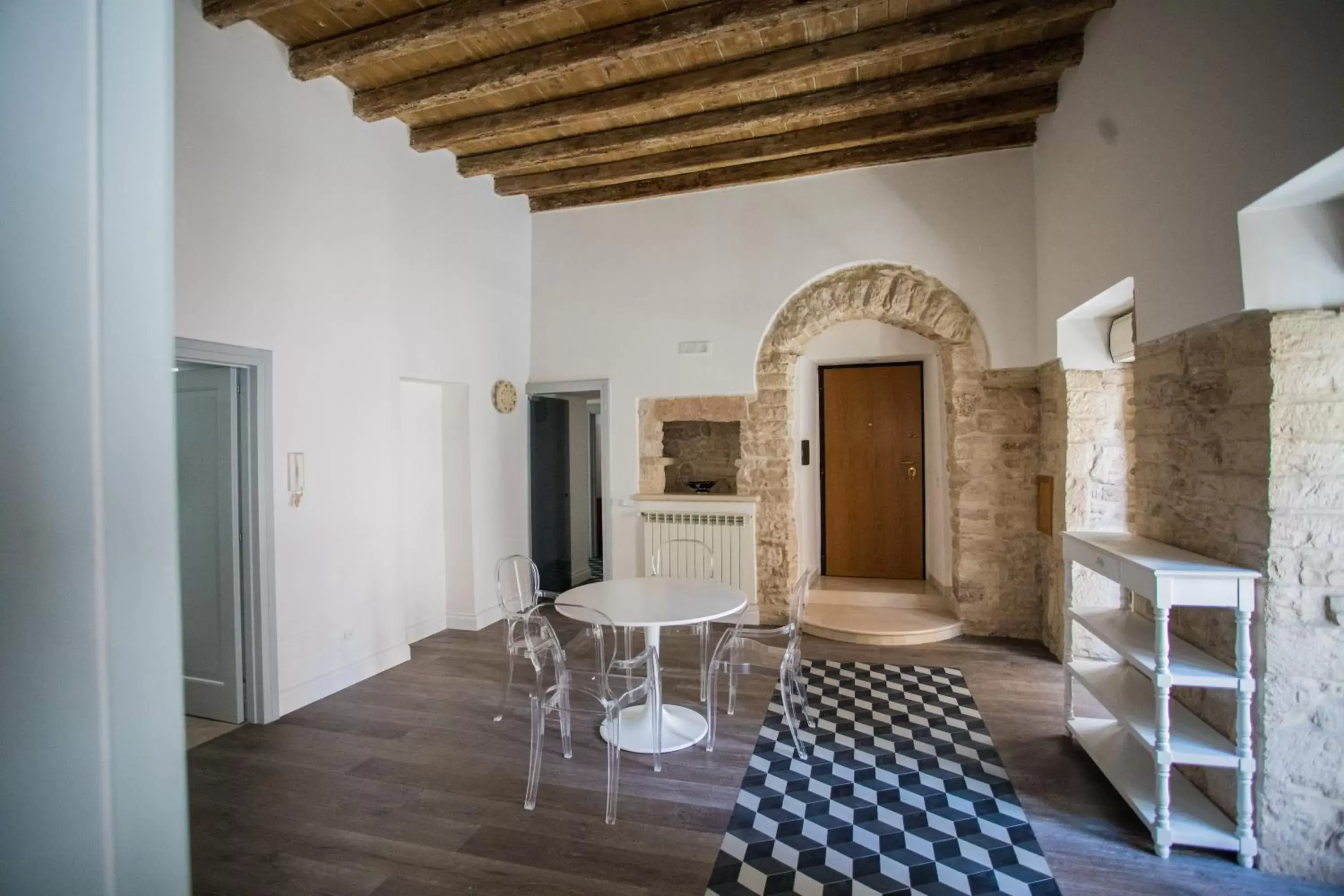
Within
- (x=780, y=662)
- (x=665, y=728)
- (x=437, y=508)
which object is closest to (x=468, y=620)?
(x=437, y=508)

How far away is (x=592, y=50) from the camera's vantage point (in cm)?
357

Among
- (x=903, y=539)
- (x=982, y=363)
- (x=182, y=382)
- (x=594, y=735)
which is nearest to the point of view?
(x=594, y=735)

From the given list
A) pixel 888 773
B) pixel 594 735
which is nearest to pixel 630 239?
pixel 594 735

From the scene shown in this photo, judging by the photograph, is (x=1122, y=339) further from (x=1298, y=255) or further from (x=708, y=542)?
(x=708, y=542)

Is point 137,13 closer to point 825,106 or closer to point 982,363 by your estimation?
point 825,106

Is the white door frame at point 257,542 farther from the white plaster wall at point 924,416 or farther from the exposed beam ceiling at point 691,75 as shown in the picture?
the white plaster wall at point 924,416

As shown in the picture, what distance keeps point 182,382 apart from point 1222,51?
16.5 feet

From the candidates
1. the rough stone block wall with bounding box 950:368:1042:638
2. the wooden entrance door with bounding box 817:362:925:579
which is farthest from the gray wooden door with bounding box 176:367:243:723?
the wooden entrance door with bounding box 817:362:925:579

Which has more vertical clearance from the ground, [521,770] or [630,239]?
[630,239]

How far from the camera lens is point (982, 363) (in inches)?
188

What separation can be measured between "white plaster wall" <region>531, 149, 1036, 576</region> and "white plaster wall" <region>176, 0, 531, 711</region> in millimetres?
994

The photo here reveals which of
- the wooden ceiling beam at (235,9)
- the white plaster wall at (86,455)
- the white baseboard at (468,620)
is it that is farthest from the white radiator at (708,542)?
the white plaster wall at (86,455)

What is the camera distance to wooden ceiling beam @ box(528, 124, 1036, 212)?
4.62 metres

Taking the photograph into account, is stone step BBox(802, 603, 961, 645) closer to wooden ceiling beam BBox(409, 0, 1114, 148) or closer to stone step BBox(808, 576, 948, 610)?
stone step BBox(808, 576, 948, 610)
